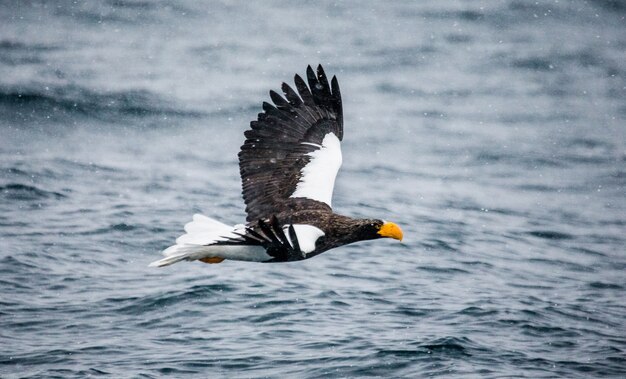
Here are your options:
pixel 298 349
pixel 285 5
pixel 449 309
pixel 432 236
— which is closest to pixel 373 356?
pixel 298 349

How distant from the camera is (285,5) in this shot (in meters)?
20.5

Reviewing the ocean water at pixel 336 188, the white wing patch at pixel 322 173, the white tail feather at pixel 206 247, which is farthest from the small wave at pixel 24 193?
the white tail feather at pixel 206 247

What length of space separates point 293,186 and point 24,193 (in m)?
5.03

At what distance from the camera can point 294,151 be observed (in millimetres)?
9664

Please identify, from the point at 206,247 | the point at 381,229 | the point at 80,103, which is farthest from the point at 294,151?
the point at 80,103

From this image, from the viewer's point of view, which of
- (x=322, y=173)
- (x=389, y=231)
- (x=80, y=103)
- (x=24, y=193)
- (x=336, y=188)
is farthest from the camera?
(x=80, y=103)

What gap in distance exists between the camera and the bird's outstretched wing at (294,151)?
933 centimetres

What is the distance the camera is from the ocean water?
33.5ft

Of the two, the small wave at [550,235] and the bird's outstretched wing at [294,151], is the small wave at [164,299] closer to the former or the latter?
the bird's outstretched wing at [294,151]

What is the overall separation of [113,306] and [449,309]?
2.90m

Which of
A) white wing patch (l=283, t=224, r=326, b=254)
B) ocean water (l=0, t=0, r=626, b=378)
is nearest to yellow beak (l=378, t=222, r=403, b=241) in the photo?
white wing patch (l=283, t=224, r=326, b=254)

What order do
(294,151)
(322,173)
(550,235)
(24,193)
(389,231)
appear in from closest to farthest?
1. (389,231)
2. (322,173)
3. (294,151)
4. (24,193)
5. (550,235)

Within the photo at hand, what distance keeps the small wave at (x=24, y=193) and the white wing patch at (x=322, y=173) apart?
4.69 metres

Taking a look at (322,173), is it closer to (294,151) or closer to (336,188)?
(294,151)
